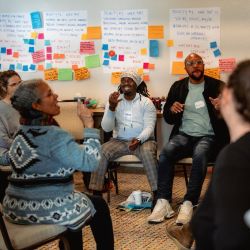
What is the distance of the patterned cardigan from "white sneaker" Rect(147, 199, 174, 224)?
119 cm

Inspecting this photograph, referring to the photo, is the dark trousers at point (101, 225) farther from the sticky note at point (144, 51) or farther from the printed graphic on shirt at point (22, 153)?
the sticky note at point (144, 51)

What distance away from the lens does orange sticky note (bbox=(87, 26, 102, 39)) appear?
14.4 feet

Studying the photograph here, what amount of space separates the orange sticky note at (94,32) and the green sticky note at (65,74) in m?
0.44

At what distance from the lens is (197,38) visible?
412cm

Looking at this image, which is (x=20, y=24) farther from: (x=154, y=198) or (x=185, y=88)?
(x=154, y=198)

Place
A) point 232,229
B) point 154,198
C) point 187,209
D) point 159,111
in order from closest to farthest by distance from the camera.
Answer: point 232,229 → point 187,209 → point 154,198 → point 159,111

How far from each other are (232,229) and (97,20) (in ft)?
12.2

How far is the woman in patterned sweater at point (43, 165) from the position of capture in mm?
1808

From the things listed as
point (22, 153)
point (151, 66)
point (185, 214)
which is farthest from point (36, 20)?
point (22, 153)

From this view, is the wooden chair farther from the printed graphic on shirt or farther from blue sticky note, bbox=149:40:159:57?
blue sticky note, bbox=149:40:159:57

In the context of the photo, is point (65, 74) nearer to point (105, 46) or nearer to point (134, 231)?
point (105, 46)

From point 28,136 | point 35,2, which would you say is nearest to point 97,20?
point 35,2

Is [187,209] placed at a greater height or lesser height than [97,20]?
lesser

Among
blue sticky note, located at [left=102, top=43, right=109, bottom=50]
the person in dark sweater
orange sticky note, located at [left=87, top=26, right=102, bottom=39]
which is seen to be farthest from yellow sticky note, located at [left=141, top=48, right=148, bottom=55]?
the person in dark sweater
